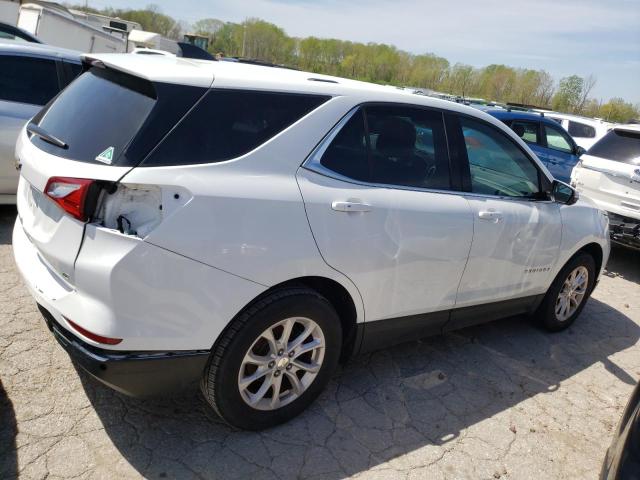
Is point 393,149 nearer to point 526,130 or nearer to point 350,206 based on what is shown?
point 350,206

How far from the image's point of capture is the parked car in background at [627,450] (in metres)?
1.83

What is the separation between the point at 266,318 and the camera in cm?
246

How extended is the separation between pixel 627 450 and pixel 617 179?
5.72 metres

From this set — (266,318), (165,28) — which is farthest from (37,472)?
(165,28)

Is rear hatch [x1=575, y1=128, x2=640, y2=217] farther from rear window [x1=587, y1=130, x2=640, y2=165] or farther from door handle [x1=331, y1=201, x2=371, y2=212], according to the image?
door handle [x1=331, y1=201, x2=371, y2=212]

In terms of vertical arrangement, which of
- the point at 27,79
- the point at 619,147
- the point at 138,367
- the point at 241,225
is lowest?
the point at 138,367

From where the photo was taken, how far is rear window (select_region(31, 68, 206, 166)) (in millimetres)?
2172

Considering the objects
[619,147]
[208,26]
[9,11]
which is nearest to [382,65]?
[208,26]

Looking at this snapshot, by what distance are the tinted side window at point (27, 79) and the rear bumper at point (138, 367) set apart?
3.44 metres

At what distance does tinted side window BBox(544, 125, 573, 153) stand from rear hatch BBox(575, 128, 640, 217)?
307 cm

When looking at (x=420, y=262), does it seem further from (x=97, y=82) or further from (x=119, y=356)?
(x=97, y=82)

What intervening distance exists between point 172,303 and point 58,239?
59 cm

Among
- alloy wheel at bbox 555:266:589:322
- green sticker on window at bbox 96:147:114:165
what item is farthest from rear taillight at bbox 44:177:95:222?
alloy wheel at bbox 555:266:589:322

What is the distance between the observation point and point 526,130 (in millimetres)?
9914
